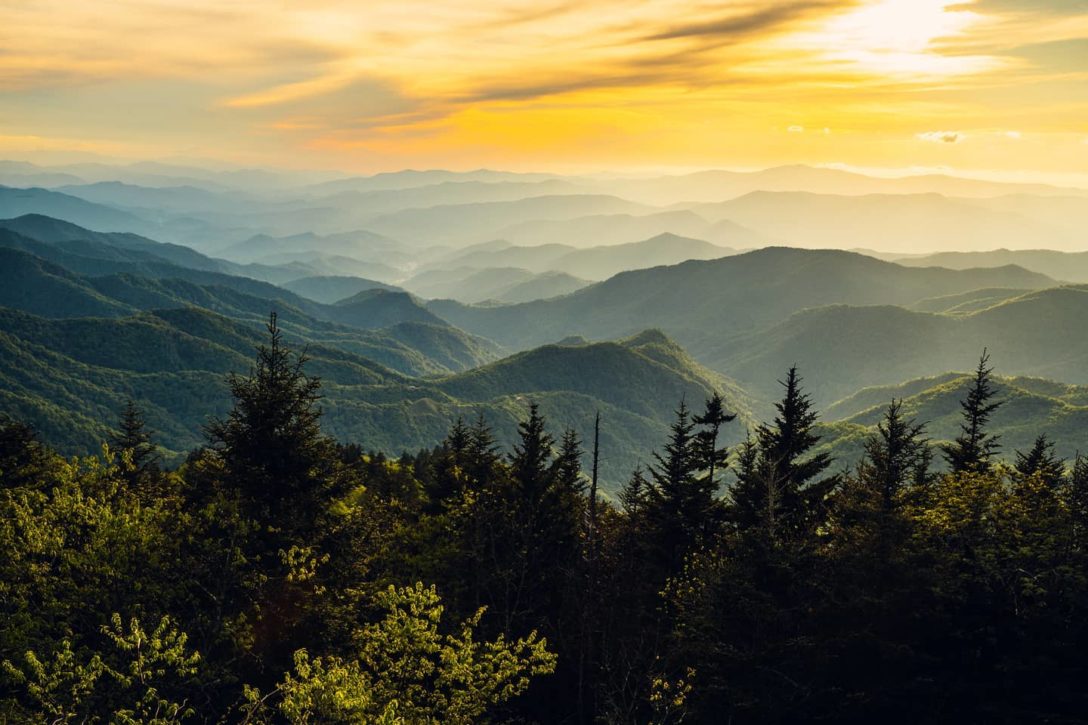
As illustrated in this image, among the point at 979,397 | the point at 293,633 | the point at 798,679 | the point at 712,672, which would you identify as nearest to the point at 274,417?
the point at 293,633

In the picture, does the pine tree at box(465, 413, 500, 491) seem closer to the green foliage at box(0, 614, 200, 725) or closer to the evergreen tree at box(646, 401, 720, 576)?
the evergreen tree at box(646, 401, 720, 576)

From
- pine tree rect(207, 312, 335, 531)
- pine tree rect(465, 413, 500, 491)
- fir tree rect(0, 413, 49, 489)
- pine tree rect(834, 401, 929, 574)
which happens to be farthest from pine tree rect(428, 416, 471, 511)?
fir tree rect(0, 413, 49, 489)

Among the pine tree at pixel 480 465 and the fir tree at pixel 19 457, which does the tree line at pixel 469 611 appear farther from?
the fir tree at pixel 19 457

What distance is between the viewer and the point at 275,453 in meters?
29.1

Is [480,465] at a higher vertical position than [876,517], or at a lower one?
lower

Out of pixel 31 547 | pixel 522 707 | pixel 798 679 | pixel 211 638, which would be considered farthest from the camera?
pixel 522 707

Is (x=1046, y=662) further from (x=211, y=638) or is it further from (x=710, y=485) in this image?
(x=211, y=638)

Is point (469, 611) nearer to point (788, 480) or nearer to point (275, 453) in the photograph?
point (275, 453)

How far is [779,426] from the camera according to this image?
4041 cm

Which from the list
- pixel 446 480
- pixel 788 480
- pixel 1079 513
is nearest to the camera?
pixel 1079 513

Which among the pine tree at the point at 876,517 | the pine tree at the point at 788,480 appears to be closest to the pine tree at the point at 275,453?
the pine tree at the point at 788,480

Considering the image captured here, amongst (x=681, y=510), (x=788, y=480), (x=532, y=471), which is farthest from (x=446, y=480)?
(x=788, y=480)

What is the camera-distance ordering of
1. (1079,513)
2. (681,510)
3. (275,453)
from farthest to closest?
(681,510), (1079,513), (275,453)

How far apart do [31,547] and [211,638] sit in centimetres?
648
